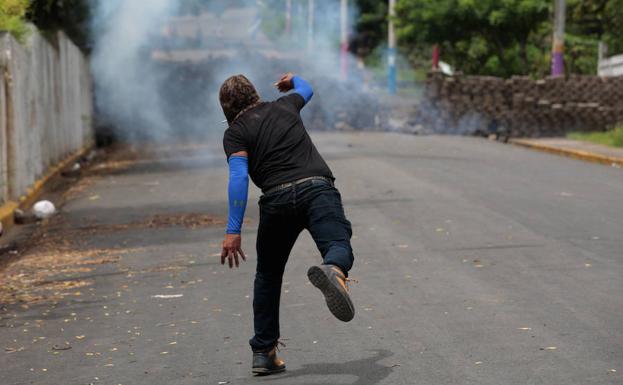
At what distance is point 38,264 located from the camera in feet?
38.0

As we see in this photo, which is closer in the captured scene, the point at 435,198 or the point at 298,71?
the point at 435,198

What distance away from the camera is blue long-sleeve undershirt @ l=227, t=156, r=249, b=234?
255 inches

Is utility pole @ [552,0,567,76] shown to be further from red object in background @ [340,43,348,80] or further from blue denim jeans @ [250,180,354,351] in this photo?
blue denim jeans @ [250,180,354,351]

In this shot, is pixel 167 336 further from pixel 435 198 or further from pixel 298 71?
pixel 298 71

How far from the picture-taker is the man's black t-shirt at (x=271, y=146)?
21.7 feet

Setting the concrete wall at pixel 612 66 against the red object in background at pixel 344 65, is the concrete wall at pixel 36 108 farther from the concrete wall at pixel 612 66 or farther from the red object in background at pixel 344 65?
the concrete wall at pixel 612 66

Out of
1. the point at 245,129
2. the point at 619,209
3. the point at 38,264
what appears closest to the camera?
the point at 245,129

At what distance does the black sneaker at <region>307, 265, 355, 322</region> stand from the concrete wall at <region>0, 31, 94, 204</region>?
10293 millimetres

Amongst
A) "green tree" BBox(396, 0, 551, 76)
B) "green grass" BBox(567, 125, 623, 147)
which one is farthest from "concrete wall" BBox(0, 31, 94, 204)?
"green tree" BBox(396, 0, 551, 76)

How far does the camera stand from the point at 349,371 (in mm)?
6574

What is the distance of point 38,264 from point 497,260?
4.47m

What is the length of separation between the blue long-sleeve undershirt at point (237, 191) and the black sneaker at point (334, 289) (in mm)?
572

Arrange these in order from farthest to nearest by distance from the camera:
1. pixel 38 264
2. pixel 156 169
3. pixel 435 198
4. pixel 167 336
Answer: pixel 156 169 < pixel 435 198 < pixel 38 264 < pixel 167 336

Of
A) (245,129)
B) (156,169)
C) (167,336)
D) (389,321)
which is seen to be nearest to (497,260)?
(389,321)
